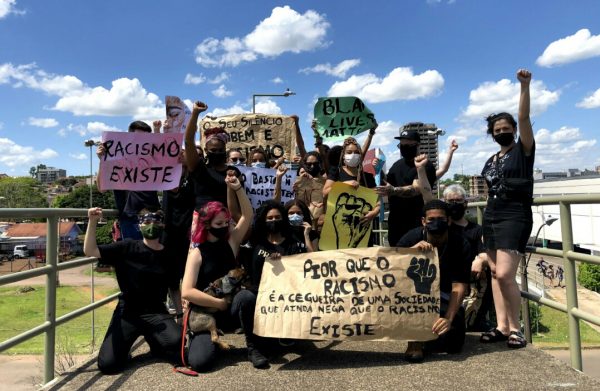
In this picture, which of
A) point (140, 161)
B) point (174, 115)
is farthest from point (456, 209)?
point (174, 115)

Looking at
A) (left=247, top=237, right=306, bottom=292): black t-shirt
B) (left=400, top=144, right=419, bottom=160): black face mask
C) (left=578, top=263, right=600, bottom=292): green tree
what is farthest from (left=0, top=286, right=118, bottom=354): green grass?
(left=578, top=263, right=600, bottom=292): green tree

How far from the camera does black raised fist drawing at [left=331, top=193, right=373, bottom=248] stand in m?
4.99

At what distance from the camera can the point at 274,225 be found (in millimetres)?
4328

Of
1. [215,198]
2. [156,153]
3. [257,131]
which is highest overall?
[257,131]

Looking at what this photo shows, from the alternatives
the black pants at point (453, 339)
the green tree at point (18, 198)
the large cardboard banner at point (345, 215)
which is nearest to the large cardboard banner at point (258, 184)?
the large cardboard banner at point (345, 215)

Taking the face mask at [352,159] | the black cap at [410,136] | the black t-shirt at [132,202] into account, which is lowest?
the black t-shirt at [132,202]

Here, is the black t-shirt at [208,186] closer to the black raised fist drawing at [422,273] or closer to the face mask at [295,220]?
the face mask at [295,220]

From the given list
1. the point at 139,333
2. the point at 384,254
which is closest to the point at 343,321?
the point at 384,254

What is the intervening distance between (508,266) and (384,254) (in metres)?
1.17

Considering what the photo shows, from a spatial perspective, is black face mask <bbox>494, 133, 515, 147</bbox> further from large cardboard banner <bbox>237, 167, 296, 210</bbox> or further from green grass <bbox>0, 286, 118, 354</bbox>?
green grass <bbox>0, 286, 118, 354</bbox>

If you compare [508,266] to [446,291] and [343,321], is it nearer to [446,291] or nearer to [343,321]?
[446,291]

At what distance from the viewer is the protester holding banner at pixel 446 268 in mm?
4066

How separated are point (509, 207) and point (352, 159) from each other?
1.78 metres

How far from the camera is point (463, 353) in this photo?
4125 mm
